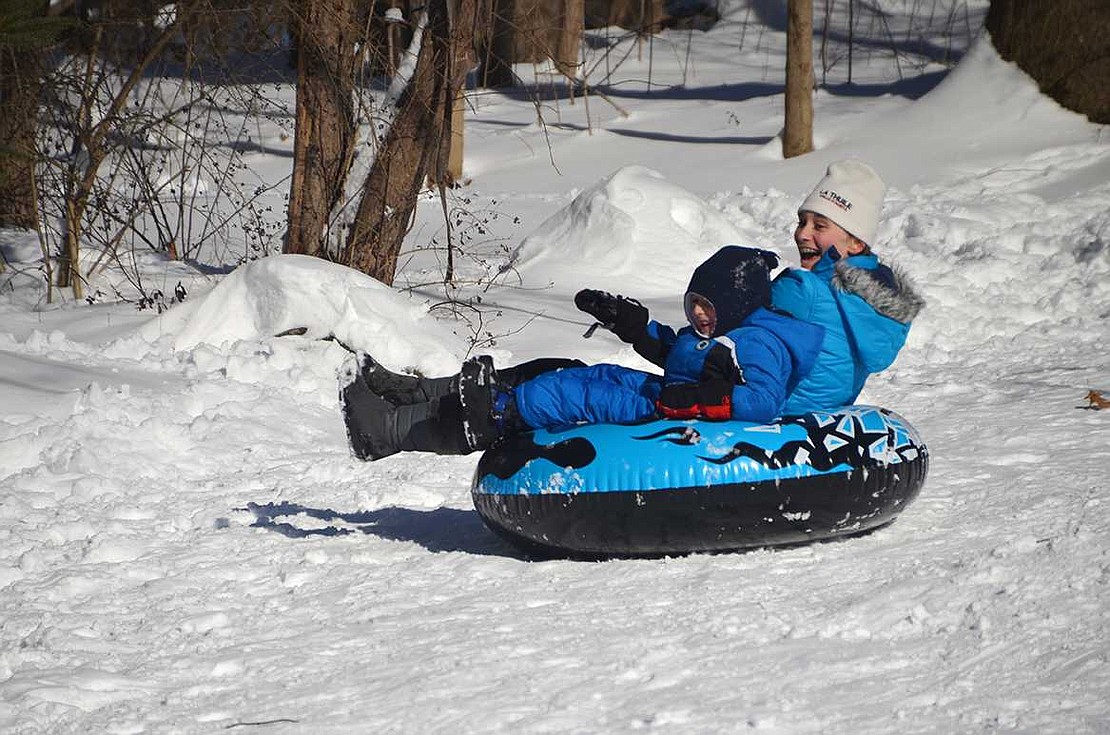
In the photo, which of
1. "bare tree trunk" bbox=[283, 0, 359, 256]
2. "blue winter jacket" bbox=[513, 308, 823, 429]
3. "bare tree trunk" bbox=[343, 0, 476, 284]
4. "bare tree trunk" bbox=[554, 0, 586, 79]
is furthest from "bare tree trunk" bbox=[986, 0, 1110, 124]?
"blue winter jacket" bbox=[513, 308, 823, 429]

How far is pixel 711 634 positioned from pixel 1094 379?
166 inches

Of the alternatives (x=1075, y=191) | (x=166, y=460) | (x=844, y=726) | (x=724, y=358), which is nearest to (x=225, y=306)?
(x=166, y=460)

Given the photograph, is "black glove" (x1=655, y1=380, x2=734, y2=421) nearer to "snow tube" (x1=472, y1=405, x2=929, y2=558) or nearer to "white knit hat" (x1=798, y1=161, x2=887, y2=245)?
"snow tube" (x1=472, y1=405, x2=929, y2=558)

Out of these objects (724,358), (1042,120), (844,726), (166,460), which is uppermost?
(1042,120)

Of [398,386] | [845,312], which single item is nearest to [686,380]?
[845,312]

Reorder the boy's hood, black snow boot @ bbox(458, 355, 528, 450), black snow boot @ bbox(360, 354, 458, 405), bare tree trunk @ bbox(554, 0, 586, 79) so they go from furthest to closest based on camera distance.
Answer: bare tree trunk @ bbox(554, 0, 586, 79) < black snow boot @ bbox(360, 354, 458, 405) < black snow boot @ bbox(458, 355, 528, 450) < the boy's hood

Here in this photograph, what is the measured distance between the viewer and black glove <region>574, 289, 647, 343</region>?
4.75 meters

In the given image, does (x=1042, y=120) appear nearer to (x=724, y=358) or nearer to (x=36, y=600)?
(x=724, y=358)

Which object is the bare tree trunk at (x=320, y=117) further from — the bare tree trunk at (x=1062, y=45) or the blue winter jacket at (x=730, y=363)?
the bare tree trunk at (x=1062, y=45)

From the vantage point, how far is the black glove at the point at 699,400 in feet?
14.0

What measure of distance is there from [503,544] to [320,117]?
4.18 metres

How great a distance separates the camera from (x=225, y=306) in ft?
24.3

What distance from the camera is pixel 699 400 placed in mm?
4285

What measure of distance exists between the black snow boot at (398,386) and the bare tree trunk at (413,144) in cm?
355
